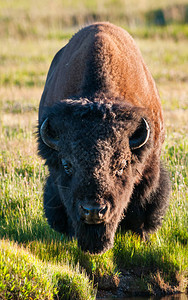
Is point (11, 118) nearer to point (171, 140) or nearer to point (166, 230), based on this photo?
point (171, 140)

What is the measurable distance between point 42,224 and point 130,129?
6.73 ft

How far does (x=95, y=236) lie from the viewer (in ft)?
15.5

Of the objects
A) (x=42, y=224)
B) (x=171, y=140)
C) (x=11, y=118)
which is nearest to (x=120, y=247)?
(x=42, y=224)

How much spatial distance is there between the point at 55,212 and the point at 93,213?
1.79m

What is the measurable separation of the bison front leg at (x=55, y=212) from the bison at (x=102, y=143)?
0.01m

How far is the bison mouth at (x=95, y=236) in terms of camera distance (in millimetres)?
4676

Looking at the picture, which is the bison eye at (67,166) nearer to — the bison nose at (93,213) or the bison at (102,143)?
the bison at (102,143)

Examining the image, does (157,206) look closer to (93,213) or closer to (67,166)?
(67,166)

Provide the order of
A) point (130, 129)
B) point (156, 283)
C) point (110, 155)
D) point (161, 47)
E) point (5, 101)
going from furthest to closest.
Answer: point (161, 47)
point (5, 101)
point (156, 283)
point (130, 129)
point (110, 155)

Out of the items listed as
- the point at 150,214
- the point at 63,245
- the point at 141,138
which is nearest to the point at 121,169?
the point at 141,138

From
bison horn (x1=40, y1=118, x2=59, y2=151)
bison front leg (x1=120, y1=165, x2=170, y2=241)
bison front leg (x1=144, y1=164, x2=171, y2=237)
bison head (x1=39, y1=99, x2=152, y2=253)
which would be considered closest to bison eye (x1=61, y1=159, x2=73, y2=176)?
bison head (x1=39, y1=99, x2=152, y2=253)

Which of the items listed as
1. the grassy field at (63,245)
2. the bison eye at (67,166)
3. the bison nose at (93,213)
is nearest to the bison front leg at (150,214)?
the grassy field at (63,245)

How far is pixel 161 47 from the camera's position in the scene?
23.2 meters

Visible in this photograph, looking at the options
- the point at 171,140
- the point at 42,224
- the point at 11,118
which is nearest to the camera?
the point at 42,224
